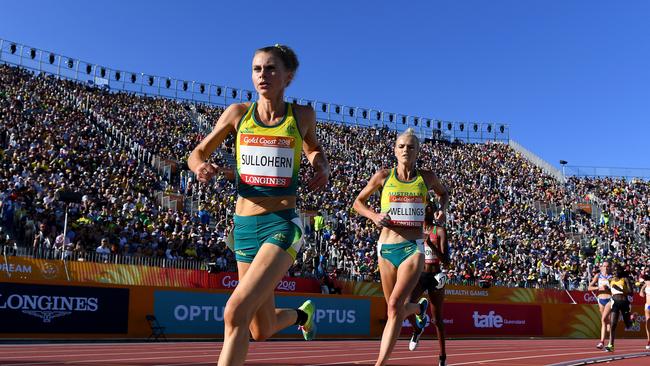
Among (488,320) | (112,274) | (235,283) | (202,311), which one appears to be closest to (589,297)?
(488,320)

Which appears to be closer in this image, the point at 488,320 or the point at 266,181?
the point at 266,181

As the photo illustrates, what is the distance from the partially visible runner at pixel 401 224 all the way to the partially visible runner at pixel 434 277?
0.57m

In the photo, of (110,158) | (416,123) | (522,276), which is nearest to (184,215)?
(110,158)

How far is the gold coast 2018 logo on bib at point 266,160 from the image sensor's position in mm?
4949

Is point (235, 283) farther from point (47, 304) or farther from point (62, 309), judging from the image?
point (47, 304)

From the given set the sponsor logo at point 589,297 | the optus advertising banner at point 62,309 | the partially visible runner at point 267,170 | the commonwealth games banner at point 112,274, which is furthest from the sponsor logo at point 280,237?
the sponsor logo at point 589,297

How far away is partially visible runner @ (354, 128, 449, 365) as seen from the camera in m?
7.41

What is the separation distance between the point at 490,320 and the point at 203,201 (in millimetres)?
12786

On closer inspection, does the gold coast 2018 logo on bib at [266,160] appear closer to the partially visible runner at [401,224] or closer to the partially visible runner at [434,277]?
the partially visible runner at [401,224]

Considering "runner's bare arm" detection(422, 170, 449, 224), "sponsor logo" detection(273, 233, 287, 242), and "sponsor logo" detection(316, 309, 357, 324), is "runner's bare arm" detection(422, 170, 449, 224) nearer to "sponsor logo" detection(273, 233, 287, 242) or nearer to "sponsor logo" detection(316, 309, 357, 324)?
"sponsor logo" detection(273, 233, 287, 242)

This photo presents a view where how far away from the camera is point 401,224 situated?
7.84 meters

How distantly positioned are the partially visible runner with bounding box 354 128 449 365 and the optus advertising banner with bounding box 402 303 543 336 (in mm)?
13540

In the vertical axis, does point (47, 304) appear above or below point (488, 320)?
above

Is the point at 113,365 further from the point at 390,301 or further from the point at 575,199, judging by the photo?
the point at 575,199
